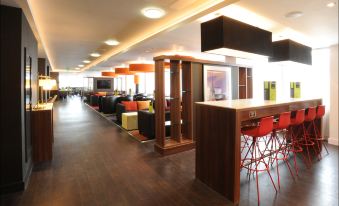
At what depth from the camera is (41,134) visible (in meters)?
3.46

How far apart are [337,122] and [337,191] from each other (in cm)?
→ 293

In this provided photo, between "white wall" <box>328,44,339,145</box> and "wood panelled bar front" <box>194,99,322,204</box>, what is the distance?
9.26 feet

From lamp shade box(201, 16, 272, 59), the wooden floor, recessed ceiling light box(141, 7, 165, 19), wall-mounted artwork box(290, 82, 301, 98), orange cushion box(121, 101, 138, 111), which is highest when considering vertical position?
recessed ceiling light box(141, 7, 165, 19)

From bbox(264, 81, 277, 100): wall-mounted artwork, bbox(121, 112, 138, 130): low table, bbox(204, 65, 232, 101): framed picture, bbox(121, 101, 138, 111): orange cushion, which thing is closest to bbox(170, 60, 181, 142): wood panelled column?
bbox(204, 65, 232, 101): framed picture

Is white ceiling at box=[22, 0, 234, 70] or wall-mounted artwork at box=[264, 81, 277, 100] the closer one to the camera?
white ceiling at box=[22, 0, 234, 70]

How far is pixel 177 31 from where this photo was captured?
4.10 metres

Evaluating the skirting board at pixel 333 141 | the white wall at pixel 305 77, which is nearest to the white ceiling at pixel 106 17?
the white wall at pixel 305 77

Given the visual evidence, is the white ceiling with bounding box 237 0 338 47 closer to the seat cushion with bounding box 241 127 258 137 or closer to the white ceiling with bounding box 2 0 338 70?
the white ceiling with bounding box 2 0 338 70

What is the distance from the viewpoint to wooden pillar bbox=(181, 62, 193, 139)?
4.29 m

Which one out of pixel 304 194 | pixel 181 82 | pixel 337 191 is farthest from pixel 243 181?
pixel 181 82

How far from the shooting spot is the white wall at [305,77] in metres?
5.14

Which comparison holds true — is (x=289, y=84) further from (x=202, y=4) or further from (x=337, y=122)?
(x=202, y=4)

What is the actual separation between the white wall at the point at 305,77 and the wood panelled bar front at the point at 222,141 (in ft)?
8.95

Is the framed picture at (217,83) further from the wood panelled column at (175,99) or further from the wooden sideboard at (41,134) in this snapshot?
the wooden sideboard at (41,134)
